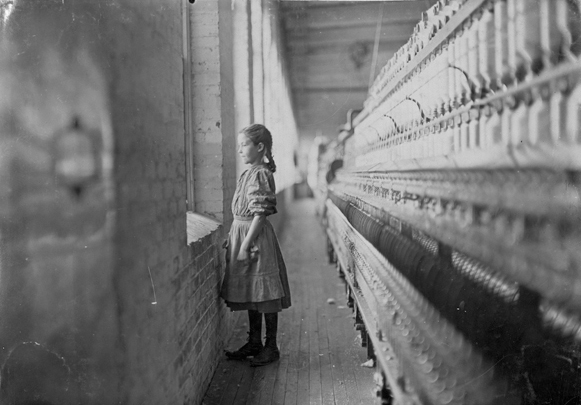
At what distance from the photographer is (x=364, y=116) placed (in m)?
5.56

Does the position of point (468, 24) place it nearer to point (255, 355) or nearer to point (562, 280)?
point (562, 280)

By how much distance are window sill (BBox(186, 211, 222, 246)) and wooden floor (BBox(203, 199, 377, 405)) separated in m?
0.87

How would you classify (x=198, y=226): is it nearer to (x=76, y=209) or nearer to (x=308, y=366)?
(x=308, y=366)

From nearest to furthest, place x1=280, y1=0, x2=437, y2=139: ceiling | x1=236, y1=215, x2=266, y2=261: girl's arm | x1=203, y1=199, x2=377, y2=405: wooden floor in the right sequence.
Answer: x1=203, y1=199, x2=377, y2=405: wooden floor
x1=236, y1=215, x2=266, y2=261: girl's arm
x1=280, y1=0, x2=437, y2=139: ceiling

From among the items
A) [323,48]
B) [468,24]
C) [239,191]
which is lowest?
[239,191]

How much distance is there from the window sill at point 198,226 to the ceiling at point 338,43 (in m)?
2.25

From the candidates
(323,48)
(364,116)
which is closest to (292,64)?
(323,48)

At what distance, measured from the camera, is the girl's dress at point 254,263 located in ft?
9.64

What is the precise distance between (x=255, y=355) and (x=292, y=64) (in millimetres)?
11097

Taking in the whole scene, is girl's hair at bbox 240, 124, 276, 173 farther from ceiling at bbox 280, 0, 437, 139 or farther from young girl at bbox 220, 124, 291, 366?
ceiling at bbox 280, 0, 437, 139

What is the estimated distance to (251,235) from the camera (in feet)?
9.43

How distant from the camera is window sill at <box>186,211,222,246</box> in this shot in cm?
278

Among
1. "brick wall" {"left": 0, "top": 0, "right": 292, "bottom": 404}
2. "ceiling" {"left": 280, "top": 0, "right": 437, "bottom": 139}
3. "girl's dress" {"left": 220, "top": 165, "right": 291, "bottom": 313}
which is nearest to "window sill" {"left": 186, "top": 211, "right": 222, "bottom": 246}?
"girl's dress" {"left": 220, "top": 165, "right": 291, "bottom": 313}

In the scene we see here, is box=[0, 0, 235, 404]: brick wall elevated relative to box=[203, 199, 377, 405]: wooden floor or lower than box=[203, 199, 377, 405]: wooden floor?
elevated
